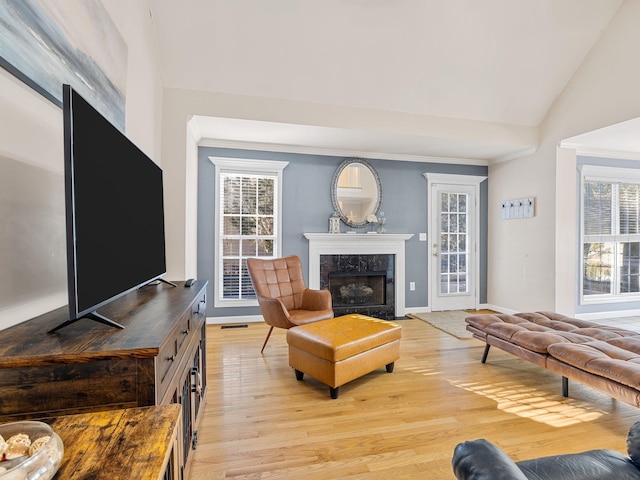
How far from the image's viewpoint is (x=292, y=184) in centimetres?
439

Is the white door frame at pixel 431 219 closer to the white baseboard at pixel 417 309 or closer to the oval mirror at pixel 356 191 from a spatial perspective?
the white baseboard at pixel 417 309

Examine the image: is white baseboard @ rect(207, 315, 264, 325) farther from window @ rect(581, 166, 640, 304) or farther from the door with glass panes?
window @ rect(581, 166, 640, 304)

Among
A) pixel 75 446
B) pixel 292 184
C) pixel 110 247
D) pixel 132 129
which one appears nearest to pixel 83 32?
pixel 132 129

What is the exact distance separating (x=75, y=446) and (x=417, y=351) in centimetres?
304

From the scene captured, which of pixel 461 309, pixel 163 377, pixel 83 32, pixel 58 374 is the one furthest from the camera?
pixel 461 309

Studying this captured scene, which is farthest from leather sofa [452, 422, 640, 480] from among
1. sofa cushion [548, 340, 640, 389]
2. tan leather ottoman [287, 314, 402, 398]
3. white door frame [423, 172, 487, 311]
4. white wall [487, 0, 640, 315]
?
white door frame [423, 172, 487, 311]

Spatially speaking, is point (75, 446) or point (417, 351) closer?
point (75, 446)

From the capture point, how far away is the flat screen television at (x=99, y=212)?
0.92m

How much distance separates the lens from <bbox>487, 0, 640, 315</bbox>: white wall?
3.29 metres

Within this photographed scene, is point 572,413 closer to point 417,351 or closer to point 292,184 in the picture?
point 417,351

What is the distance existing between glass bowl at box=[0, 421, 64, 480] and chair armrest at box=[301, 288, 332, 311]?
2756 millimetres

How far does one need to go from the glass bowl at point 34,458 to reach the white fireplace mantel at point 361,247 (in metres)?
3.74

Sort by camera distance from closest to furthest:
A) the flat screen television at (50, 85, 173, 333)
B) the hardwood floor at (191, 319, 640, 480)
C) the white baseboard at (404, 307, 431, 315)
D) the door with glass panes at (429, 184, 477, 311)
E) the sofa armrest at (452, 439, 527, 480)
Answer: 1. the sofa armrest at (452, 439, 527, 480)
2. the flat screen television at (50, 85, 173, 333)
3. the hardwood floor at (191, 319, 640, 480)
4. the white baseboard at (404, 307, 431, 315)
5. the door with glass panes at (429, 184, 477, 311)

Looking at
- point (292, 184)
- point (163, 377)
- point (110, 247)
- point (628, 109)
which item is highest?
point (628, 109)
